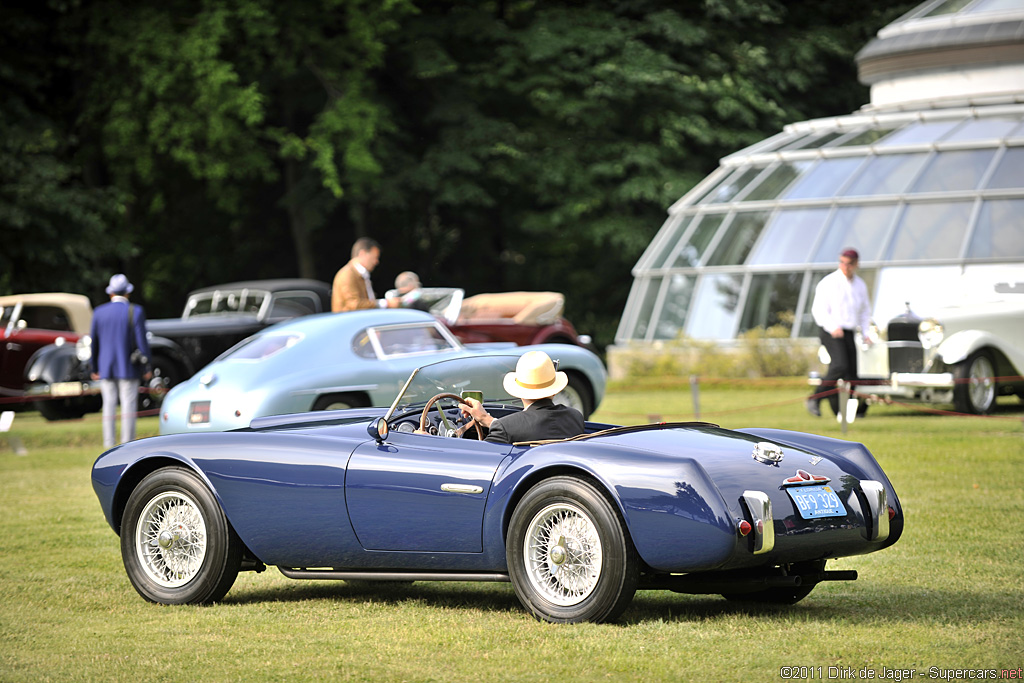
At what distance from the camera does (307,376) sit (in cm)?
1321

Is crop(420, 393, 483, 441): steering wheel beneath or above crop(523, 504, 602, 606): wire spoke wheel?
above

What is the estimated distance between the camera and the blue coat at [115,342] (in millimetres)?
15688

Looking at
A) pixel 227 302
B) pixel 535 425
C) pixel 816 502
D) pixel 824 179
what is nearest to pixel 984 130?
pixel 824 179

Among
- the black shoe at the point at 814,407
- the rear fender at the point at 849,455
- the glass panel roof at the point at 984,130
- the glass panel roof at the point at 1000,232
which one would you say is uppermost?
the glass panel roof at the point at 984,130

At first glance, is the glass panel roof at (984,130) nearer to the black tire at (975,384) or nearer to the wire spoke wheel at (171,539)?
the black tire at (975,384)

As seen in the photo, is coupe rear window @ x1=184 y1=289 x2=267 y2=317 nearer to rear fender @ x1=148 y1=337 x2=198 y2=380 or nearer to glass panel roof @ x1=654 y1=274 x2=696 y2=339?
rear fender @ x1=148 y1=337 x2=198 y2=380

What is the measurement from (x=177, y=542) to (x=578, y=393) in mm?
8163

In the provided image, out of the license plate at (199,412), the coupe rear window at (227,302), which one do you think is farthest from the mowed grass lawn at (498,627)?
the coupe rear window at (227,302)

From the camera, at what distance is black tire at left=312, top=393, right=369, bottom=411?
1328cm

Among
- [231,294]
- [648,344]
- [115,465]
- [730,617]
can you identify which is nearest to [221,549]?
[115,465]

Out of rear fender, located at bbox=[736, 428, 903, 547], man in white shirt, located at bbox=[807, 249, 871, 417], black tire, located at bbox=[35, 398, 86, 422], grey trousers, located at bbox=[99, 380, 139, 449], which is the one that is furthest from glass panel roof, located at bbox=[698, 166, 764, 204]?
rear fender, located at bbox=[736, 428, 903, 547]

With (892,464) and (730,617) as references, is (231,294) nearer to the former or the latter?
(892,464)

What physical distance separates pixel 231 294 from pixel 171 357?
7.79 ft

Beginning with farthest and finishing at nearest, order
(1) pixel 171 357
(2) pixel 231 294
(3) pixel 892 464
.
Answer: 1. (2) pixel 231 294
2. (1) pixel 171 357
3. (3) pixel 892 464
